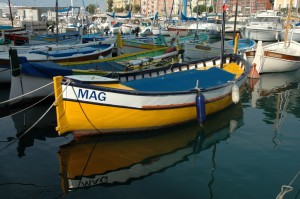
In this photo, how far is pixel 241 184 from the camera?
26.4 feet

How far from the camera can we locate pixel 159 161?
9469 mm

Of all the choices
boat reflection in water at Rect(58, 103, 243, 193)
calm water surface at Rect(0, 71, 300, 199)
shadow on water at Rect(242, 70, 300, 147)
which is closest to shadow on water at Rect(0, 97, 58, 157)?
calm water surface at Rect(0, 71, 300, 199)

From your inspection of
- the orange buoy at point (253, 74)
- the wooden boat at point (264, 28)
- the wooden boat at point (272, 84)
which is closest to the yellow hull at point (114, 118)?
the wooden boat at point (272, 84)

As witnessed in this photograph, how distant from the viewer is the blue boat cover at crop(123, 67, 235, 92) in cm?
1146

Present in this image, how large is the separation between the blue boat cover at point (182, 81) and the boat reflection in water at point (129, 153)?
4.94 feet

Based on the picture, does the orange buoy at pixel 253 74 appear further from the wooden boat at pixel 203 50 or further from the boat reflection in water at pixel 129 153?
the boat reflection in water at pixel 129 153

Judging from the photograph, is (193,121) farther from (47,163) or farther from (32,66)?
(32,66)

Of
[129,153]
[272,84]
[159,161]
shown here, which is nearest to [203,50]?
[272,84]

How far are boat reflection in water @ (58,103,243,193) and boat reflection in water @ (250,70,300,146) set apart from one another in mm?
2334

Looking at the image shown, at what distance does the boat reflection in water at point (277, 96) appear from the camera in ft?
45.2

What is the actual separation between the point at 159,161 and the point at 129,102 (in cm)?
217

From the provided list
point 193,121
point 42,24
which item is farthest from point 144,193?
point 42,24

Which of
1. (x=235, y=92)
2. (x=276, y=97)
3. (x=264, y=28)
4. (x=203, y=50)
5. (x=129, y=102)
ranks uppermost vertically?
(x=264, y=28)

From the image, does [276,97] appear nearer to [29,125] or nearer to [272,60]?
[272,60]
